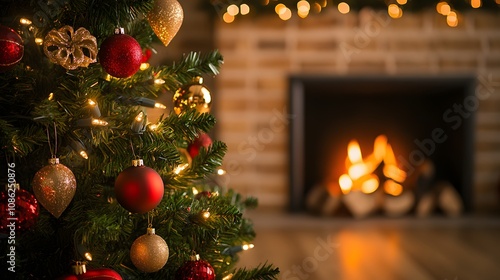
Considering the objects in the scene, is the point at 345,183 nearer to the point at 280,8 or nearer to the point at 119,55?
the point at 280,8

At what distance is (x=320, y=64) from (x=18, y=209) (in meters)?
2.41

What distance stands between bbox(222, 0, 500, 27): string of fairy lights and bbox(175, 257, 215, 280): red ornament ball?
2.28 metres

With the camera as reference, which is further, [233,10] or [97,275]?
[233,10]

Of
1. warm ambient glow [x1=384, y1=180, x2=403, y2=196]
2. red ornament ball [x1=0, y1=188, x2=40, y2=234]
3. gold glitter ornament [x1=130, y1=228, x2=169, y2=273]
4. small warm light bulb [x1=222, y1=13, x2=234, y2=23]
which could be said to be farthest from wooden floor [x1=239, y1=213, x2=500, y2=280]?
red ornament ball [x1=0, y1=188, x2=40, y2=234]

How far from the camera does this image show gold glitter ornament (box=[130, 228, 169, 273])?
1.00 metres

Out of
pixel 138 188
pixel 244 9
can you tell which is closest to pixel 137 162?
pixel 138 188

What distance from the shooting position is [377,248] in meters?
2.54

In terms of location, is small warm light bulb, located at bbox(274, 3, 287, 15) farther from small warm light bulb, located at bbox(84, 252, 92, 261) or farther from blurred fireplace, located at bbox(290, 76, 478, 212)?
small warm light bulb, located at bbox(84, 252, 92, 261)

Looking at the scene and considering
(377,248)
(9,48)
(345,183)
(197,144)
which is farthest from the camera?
(345,183)

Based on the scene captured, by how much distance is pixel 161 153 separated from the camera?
103cm

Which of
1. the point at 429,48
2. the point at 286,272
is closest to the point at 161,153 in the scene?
the point at 286,272

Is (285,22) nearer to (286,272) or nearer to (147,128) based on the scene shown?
(286,272)

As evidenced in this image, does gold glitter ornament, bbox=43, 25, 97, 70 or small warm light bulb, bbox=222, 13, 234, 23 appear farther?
small warm light bulb, bbox=222, 13, 234, 23

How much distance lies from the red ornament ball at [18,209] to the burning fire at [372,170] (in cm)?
241
